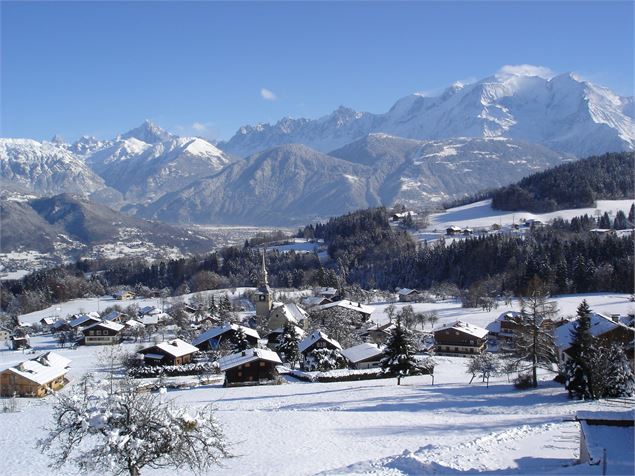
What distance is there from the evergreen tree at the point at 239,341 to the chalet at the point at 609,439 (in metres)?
41.0

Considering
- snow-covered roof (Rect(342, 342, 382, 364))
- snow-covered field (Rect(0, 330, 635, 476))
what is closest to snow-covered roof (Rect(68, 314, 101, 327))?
snow-covered field (Rect(0, 330, 635, 476))

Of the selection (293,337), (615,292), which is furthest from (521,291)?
(293,337)

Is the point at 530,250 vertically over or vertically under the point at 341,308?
over

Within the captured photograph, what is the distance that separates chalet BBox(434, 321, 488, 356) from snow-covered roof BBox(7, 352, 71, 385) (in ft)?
115

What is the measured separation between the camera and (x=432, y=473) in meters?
18.8

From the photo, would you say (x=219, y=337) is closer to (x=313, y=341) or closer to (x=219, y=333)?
(x=219, y=333)

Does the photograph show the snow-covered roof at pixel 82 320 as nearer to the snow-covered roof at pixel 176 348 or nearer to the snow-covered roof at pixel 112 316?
the snow-covered roof at pixel 112 316

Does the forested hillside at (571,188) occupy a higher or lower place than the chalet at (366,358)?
higher

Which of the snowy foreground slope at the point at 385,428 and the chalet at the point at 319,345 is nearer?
the snowy foreground slope at the point at 385,428

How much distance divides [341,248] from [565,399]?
12304cm

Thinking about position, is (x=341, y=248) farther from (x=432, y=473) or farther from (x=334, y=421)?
(x=432, y=473)

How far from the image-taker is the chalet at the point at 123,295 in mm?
120106

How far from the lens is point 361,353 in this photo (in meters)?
50.2

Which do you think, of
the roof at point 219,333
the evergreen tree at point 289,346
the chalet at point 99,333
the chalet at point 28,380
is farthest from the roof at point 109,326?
the evergreen tree at point 289,346
